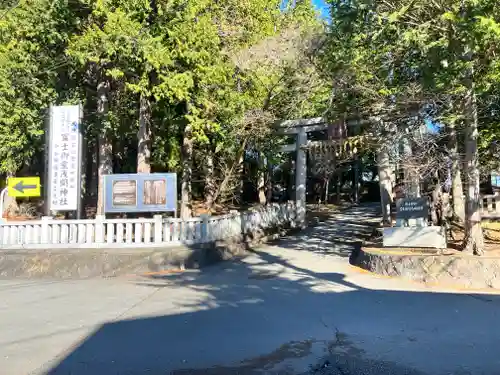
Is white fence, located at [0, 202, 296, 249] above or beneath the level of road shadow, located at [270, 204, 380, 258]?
above

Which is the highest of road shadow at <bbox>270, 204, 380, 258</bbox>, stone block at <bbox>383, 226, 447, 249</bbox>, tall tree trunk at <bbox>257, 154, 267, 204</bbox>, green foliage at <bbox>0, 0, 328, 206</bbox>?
green foliage at <bbox>0, 0, 328, 206</bbox>

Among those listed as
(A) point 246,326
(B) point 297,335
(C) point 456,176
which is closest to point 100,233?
(A) point 246,326

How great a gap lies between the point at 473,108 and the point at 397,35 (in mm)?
2464

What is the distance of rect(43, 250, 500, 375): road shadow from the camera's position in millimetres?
4805

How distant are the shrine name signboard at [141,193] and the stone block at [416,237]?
A: 5.82 metres

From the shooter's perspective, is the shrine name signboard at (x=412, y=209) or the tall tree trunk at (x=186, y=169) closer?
the shrine name signboard at (x=412, y=209)

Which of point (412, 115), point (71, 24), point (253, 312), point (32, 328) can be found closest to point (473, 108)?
point (412, 115)

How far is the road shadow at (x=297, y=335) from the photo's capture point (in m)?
4.80

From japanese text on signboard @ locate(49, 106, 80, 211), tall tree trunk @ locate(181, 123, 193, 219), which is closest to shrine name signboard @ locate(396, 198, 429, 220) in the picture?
tall tree trunk @ locate(181, 123, 193, 219)

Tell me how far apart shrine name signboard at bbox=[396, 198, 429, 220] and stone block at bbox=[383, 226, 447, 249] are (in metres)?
0.55

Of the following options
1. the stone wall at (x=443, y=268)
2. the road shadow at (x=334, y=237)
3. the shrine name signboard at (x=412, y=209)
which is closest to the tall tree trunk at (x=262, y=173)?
the road shadow at (x=334, y=237)

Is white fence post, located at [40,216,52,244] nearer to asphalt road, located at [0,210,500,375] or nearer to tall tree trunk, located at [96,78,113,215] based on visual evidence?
asphalt road, located at [0,210,500,375]

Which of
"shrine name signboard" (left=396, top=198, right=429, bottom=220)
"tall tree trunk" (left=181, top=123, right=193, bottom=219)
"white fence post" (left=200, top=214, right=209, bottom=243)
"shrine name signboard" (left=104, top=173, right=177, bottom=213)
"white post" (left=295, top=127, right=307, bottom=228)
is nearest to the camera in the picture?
"shrine name signboard" (left=396, top=198, right=429, bottom=220)

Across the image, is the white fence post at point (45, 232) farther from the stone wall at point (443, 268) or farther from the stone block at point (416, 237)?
the stone block at point (416, 237)
